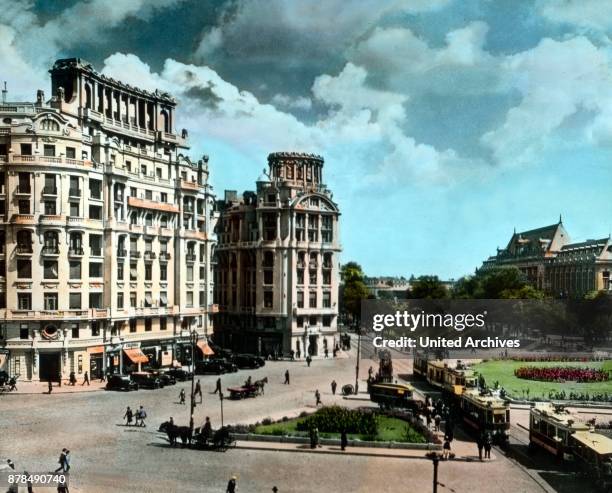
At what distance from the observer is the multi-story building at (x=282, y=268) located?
69.4 metres

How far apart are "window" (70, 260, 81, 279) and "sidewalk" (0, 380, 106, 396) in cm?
795

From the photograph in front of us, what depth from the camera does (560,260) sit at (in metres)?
110

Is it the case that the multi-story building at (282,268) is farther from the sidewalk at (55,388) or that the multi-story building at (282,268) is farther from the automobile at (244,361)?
the sidewalk at (55,388)

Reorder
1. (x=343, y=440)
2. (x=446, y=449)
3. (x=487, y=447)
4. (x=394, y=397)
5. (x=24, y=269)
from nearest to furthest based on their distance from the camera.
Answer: (x=487, y=447) → (x=446, y=449) → (x=343, y=440) → (x=394, y=397) → (x=24, y=269)

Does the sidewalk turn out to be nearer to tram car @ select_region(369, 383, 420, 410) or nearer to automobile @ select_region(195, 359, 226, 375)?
automobile @ select_region(195, 359, 226, 375)

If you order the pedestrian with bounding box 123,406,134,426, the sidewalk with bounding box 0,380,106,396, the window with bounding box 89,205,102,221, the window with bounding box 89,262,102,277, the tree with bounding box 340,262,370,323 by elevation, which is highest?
the window with bounding box 89,205,102,221

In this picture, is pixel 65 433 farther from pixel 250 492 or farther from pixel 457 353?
pixel 457 353

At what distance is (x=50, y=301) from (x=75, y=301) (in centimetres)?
187

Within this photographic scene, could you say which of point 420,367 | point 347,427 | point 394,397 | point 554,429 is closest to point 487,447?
point 554,429

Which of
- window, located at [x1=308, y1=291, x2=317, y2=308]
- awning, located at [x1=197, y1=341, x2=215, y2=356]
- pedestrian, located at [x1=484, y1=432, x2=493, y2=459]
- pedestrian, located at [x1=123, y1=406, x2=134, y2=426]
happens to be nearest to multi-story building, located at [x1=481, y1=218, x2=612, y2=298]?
window, located at [x1=308, y1=291, x2=317, y2=308]

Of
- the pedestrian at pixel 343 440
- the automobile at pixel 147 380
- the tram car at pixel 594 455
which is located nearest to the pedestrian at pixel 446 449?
the pedestrian at pixel 343 440

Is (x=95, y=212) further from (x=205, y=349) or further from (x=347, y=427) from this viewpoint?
(x=347, y=427)

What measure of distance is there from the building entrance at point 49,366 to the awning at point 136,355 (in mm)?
6081

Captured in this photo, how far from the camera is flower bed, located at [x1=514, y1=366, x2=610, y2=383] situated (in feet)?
165
